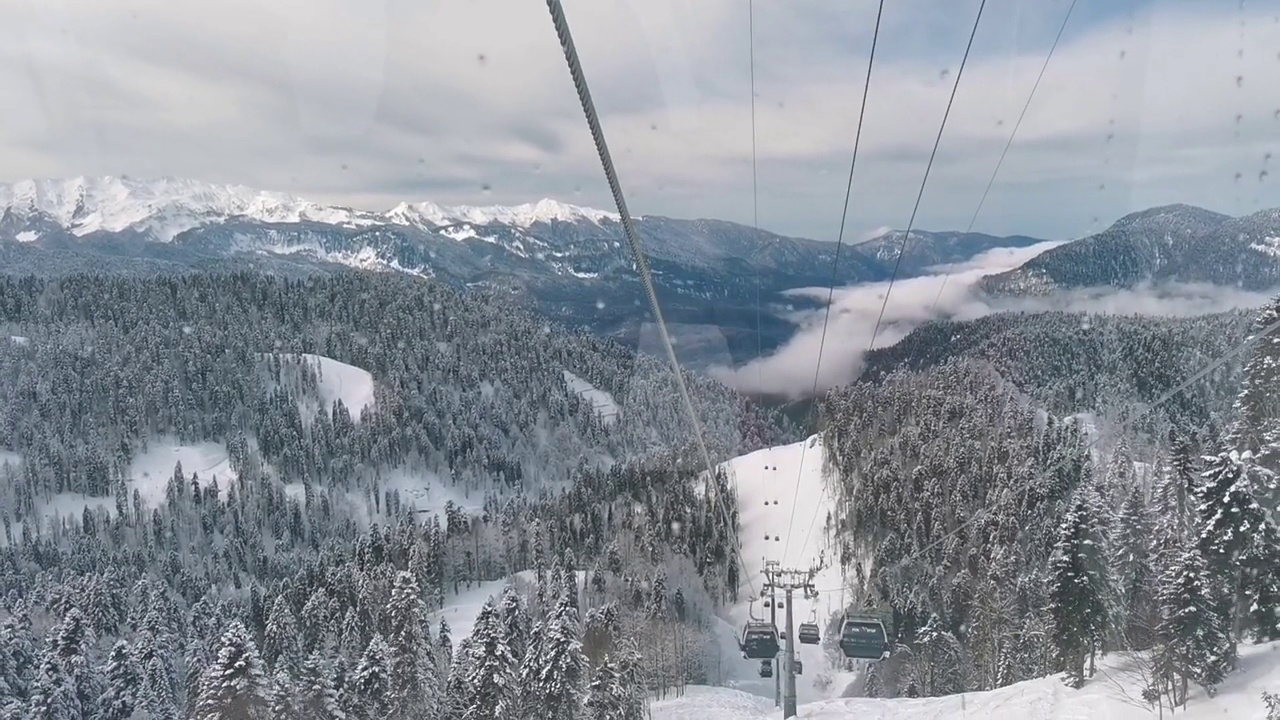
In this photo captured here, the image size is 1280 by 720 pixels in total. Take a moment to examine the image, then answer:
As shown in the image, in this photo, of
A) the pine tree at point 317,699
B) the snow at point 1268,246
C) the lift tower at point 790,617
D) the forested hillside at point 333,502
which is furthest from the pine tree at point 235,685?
the snow at point 1268,246

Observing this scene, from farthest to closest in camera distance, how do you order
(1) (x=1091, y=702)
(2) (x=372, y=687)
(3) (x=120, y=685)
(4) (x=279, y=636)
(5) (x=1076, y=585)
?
(4) (x=279, y=636)
(3) (x=120, y=685)
(2) (x=372, y=687)
(5) (x=1076, y=585)
(1) (x=1091, y=702)

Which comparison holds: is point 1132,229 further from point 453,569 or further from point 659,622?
point 453,569

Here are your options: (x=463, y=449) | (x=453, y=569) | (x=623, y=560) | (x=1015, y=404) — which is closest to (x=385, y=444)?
(x=463, y=449)

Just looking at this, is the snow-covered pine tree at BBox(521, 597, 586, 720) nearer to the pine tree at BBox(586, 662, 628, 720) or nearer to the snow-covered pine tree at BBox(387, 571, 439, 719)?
the pine tree at BBox(586, 662, 628, 720)

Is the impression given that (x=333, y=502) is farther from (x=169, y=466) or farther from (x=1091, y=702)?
(x=1091, y=702)

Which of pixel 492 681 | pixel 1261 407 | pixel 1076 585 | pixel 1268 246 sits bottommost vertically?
pixel 492 681

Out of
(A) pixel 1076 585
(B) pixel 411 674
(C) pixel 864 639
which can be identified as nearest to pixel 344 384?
(B) pixel 411 674
